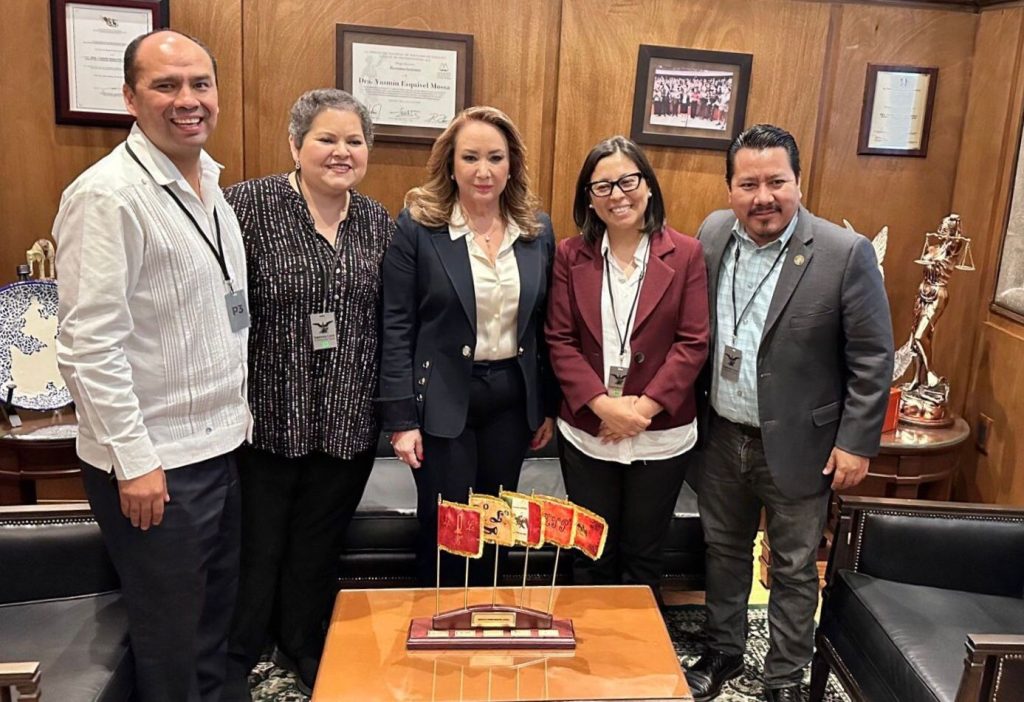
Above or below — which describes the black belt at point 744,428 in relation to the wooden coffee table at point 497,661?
above

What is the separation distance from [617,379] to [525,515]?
1.62 ft

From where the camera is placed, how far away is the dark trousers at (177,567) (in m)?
1.87

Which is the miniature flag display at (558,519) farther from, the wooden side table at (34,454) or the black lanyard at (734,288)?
the wooden side table at (34,454)

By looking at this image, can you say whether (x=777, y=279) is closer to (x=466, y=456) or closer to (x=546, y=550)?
(x=466, y=456)

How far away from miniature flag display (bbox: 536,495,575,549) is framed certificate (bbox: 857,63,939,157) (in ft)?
6.88

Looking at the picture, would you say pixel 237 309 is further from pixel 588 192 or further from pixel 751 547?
pixel 751 547

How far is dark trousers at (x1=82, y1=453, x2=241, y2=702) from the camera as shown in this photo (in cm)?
187

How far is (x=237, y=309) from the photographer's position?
6.40 feet

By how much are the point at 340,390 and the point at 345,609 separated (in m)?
0.51

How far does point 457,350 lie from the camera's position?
2234 mm

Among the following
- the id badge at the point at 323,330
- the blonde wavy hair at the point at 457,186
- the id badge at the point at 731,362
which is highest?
the blonde wavy hair at the point at 457,186

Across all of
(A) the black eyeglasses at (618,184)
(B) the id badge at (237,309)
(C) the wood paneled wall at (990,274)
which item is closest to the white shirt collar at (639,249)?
(A) the black eyeglasses at (618,184)

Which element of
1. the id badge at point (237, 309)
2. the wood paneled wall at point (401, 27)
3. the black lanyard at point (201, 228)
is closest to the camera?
the black lanyard at point (201, 228)

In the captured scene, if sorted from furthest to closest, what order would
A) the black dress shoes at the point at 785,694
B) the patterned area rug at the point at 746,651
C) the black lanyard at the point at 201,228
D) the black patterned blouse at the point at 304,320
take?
the patterned area rug at the point at 746,651 → the black dress shoes at the point at 785,694 → the black patterned blouse at the point at 304,320 → the black lanyard at the point at 201,228
